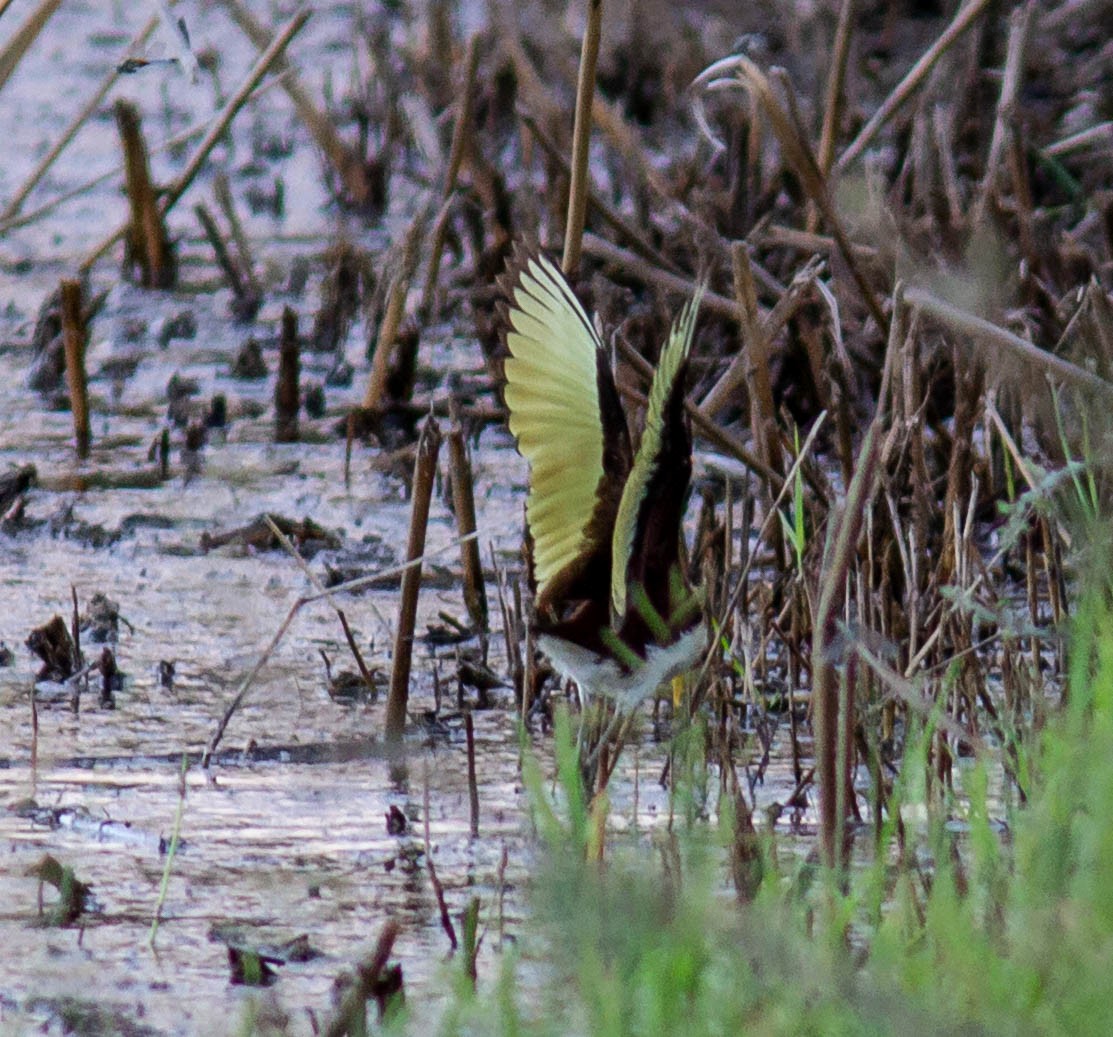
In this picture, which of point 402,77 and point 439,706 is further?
point 402,77

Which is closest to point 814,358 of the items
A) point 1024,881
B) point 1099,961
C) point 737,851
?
point 737,851

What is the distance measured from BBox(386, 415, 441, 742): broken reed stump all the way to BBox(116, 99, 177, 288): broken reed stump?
2455 mm

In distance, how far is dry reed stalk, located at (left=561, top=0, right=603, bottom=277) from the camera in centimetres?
326

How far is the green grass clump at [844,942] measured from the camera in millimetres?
1701

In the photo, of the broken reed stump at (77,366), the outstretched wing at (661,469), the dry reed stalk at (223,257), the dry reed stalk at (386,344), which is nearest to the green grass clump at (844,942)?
the outstretched wing at (661,469)

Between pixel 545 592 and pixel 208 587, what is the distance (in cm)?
176

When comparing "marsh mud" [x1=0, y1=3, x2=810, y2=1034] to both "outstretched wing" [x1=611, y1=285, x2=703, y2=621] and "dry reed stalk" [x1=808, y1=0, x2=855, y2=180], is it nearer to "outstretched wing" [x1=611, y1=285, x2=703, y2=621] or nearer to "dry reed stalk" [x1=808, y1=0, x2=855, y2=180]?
"outstretched wing" [x1=611, y1=285, x2=703, y2=621]

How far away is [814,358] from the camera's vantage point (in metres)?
4.28

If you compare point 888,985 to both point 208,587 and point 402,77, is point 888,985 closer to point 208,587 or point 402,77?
point 208,587

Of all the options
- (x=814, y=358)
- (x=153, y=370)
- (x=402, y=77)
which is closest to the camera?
(x=814, y=358)

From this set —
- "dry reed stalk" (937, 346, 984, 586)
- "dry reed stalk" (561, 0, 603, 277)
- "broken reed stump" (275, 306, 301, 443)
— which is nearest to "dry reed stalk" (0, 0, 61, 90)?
"dry reed stalk" (561, 0, 603, 277)

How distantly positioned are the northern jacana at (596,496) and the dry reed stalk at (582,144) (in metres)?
0.34

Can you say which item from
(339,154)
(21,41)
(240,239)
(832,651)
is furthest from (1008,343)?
(339,154)

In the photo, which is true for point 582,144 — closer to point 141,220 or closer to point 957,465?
point 957,465
